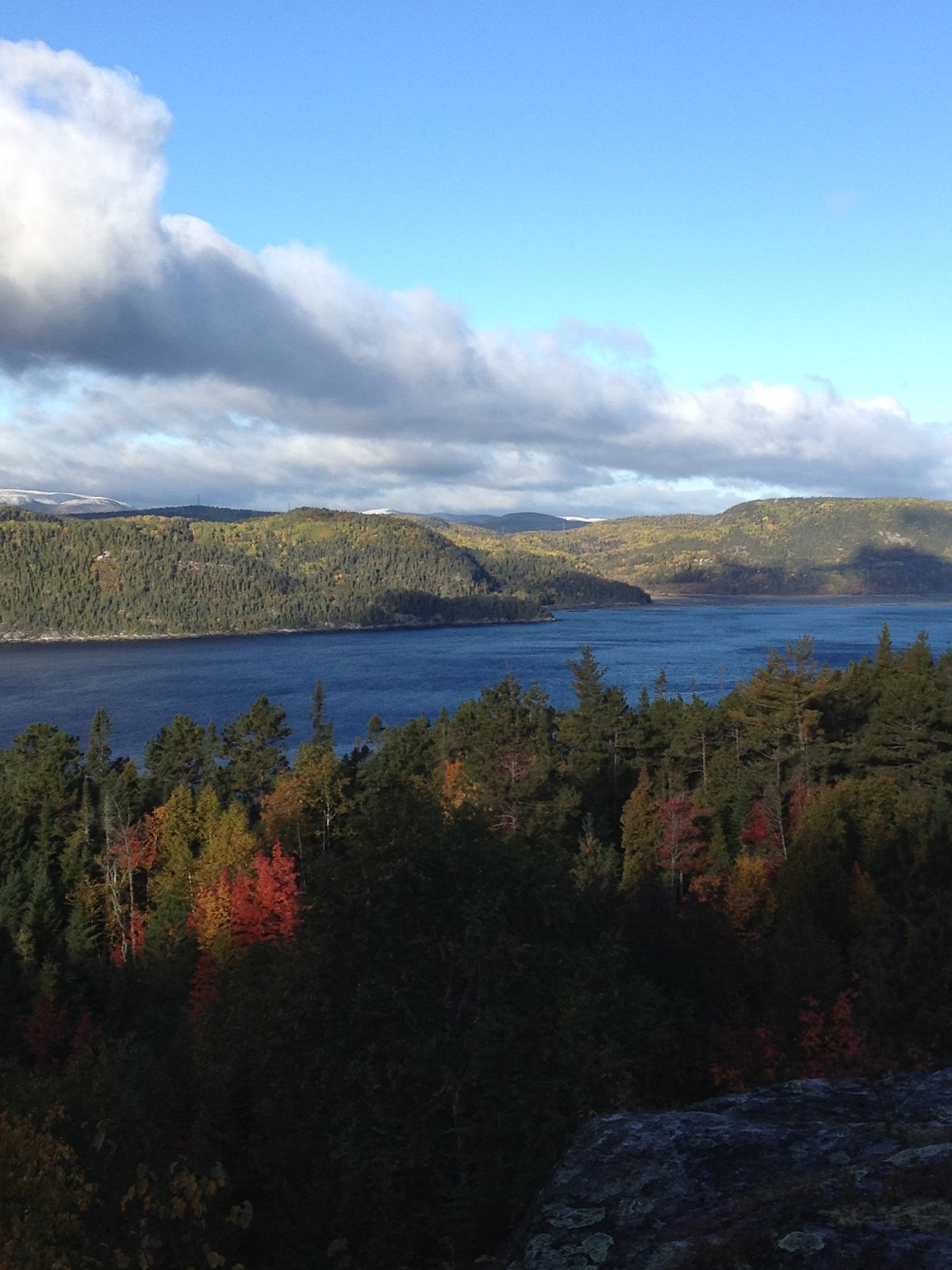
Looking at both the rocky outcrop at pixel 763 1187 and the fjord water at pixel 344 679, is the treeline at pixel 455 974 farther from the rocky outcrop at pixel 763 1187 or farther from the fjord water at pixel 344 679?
the fjord water at pixel 344 679

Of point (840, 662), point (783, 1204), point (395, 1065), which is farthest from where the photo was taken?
point (840, 662)

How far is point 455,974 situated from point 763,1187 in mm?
7717

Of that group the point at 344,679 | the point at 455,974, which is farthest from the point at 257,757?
the point at 344,679

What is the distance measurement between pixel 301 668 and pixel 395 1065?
165 m

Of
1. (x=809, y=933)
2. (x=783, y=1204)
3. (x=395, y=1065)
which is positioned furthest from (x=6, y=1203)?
(x=809, y=933)

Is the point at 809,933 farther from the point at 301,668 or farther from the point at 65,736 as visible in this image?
the point at 301,668

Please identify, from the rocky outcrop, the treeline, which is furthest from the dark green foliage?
the rocky outcrop

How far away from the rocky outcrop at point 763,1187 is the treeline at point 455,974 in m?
4.01

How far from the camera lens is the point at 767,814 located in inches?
1912

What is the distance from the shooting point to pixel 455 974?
14.2 m

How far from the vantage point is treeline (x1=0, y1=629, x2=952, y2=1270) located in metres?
12.0

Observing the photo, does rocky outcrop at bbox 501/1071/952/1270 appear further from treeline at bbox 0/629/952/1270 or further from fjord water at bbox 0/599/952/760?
fjord water at bbox 0/599/952/760

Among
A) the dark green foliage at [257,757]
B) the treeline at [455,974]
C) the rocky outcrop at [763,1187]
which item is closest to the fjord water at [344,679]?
the dark green foliage at [257,757]

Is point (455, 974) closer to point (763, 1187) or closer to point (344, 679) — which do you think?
point (763, 1187)
